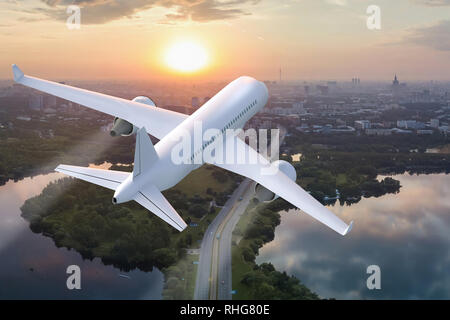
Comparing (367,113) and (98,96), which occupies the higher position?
(98,96)

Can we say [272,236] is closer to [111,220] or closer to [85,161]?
[111,220]

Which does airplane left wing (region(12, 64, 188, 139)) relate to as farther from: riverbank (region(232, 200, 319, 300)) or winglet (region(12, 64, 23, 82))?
riverbank (region(232, 200, 319, 300))

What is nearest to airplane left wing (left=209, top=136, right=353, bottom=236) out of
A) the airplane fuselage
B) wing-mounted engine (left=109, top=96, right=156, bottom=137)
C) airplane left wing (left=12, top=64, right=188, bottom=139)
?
the airplane fuselage

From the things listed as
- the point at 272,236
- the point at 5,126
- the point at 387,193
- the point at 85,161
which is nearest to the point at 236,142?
the point at 272,236

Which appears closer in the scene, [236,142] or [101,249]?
[236,142]

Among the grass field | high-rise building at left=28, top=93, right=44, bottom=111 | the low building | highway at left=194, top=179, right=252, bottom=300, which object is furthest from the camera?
high-rise building at left=28, top=93, right=44, bottom=111

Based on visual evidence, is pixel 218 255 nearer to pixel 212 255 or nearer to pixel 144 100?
pixel 212 255
